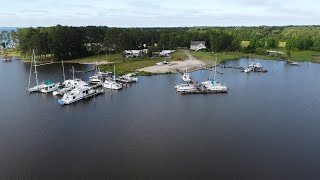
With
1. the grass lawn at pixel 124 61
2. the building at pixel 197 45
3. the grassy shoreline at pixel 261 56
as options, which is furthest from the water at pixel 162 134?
the building at pixel 197 45

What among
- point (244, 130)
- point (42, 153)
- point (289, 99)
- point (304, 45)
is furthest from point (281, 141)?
point (304, 45)

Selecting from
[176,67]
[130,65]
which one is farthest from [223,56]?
[130,65]

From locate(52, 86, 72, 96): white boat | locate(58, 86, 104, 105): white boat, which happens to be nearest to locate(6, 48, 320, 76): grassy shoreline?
locate(58, 86, 104, 105): white boat

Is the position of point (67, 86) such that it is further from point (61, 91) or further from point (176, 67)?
point (176, 67)

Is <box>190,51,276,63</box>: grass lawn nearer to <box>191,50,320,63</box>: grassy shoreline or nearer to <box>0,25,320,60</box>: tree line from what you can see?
<box>191,50,320,63</box>: grassy shoreline

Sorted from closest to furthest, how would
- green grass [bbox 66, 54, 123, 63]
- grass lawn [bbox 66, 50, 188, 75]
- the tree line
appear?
grass lawn [bbox 66, 50, 188, 75] < the tree line < green grass [bbox 66, 54, 123, 63]

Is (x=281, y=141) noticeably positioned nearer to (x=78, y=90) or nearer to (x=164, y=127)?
(x=164, y=127)

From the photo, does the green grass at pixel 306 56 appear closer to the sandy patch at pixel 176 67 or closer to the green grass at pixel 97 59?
the sandy patch at pixel 176 67

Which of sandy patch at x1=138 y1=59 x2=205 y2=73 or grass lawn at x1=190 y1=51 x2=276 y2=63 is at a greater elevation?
grass lawn at x1=190 y1=51 x2=276 y2=63
